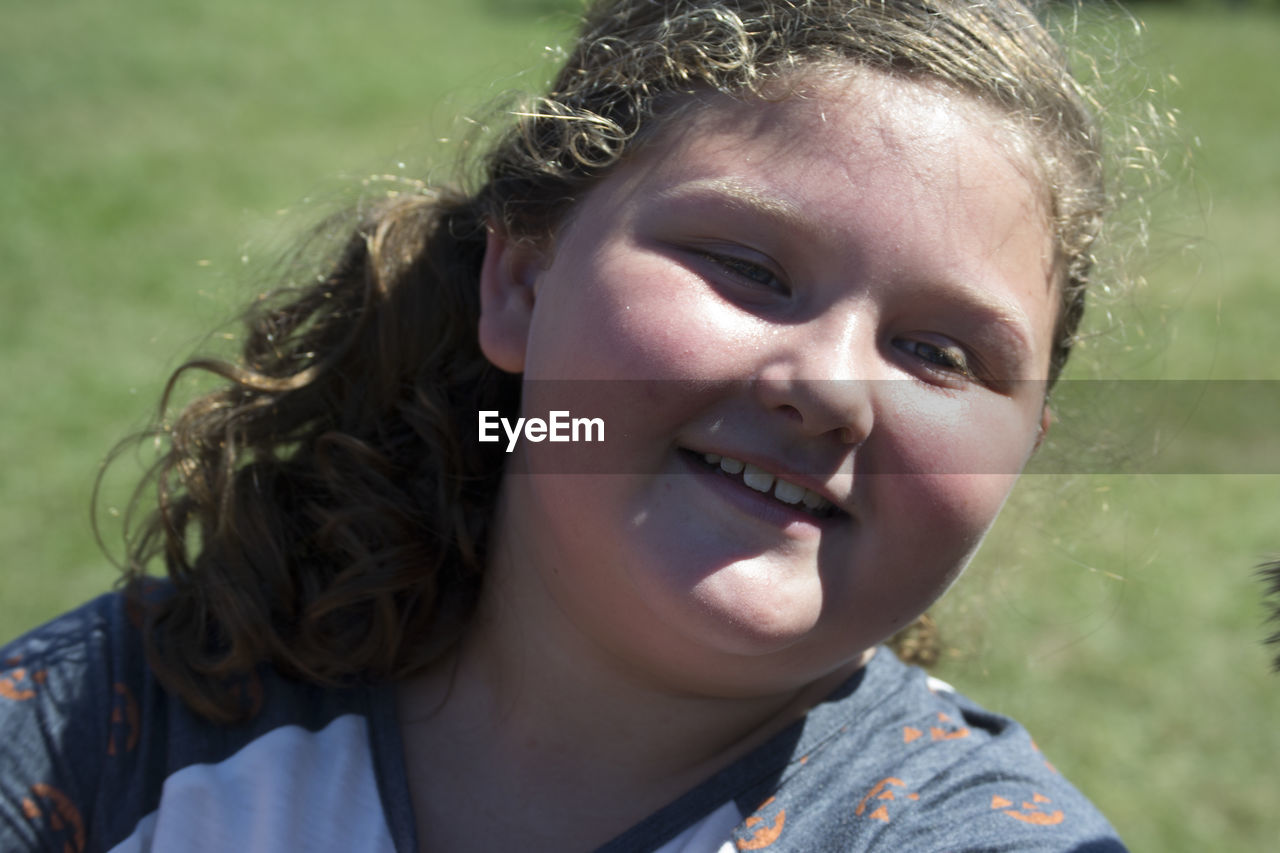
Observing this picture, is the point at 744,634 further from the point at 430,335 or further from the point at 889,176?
the point at 430,335

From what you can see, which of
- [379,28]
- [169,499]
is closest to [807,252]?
[169,499]

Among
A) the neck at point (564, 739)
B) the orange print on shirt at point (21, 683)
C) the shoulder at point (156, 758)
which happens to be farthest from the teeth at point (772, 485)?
the orange print on shirt at point (21, 683)

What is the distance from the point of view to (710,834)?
5.44ft

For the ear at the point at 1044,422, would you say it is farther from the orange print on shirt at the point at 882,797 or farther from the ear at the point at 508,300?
the ear at the point at 508,300

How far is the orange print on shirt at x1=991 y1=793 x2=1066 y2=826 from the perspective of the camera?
1646 mm

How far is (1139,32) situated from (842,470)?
1.18 meters

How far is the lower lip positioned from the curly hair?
51 cm

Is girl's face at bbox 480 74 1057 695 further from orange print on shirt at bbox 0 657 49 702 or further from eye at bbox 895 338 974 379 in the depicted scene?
orange print on shirt at bbox 0 657 49 702

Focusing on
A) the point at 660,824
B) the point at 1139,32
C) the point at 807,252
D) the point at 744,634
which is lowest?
the point at 660,824

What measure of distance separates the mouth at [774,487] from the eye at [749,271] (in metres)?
0.23

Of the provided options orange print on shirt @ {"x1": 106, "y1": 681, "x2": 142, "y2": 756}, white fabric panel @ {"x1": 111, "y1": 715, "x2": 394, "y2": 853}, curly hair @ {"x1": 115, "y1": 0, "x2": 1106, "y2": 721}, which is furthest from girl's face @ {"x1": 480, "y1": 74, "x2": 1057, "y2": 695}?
orange print on shirt @ {"x1": 106, "y1": 681, "x2": 142, "y2": 756}

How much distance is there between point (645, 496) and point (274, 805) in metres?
0.69

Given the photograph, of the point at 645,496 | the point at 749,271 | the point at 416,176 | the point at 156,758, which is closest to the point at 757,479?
the point at 645,496

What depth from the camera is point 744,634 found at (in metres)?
1.48
